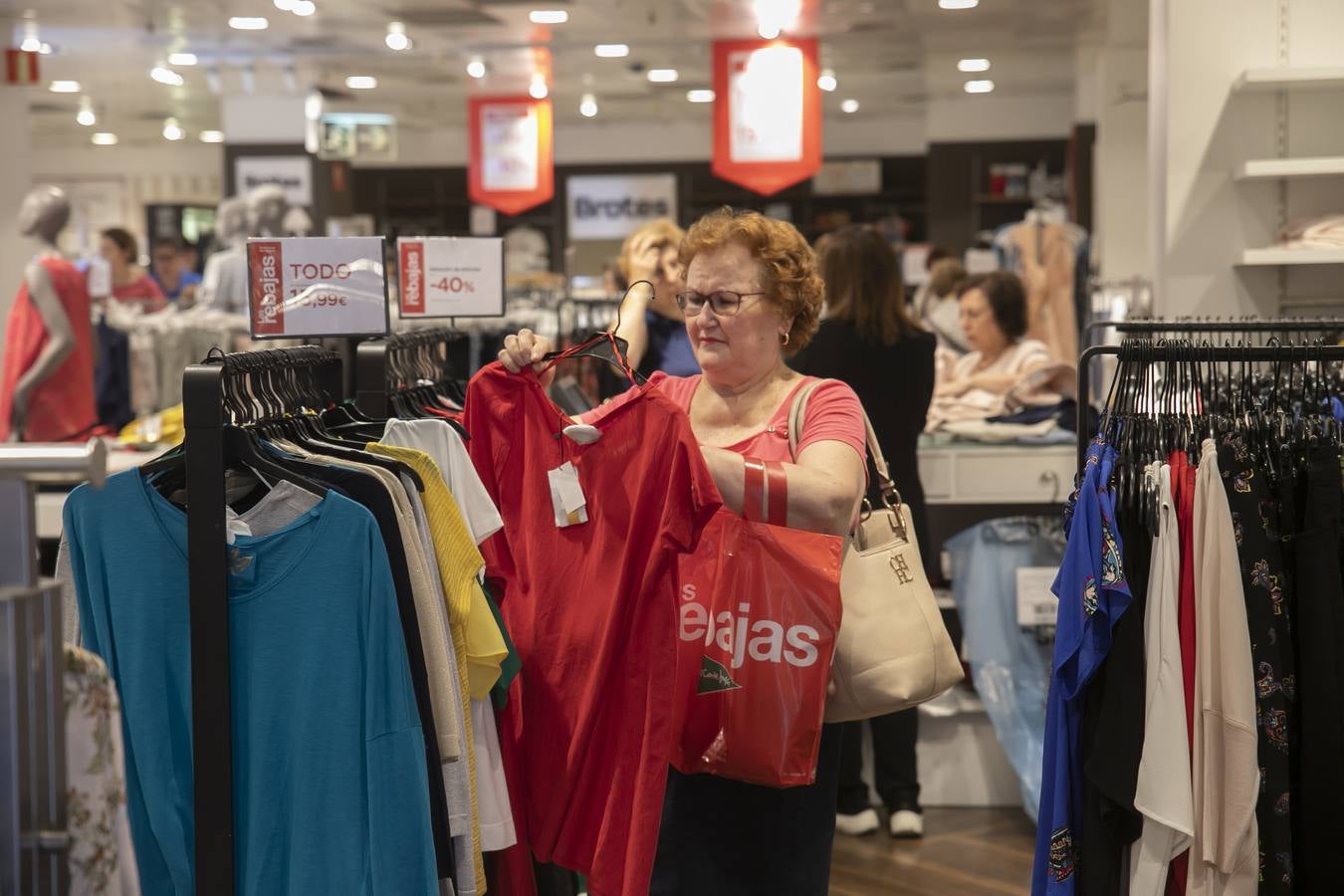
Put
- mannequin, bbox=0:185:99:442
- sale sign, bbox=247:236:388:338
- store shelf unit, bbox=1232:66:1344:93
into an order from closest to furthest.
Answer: sale sign, bbox=247:236:388:338 → store shelf unit, bbox=1232:66:1344:93 → mannequin, bbox=0:185:99:442

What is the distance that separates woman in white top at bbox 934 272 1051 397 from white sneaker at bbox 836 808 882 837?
5.28 ft

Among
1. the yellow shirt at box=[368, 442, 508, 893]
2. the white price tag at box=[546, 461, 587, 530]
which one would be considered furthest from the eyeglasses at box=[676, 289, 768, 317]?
the yellow shirt at box=[368, 442, 508, 893]

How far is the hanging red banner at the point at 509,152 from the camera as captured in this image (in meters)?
11.4

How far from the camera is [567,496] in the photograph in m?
2.17

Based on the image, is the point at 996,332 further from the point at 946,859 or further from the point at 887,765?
the point at 946,859

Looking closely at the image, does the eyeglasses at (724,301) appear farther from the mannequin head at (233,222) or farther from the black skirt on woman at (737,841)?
the mannequin head at (233,222)

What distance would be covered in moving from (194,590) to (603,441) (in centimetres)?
65

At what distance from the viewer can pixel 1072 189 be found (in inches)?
476

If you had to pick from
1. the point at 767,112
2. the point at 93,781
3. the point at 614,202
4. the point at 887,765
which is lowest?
the point at 887,765

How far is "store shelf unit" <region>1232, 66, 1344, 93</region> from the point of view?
4.07m

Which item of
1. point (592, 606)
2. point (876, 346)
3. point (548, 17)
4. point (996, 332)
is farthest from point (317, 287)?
point (548, 17)

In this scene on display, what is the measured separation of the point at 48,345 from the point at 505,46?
5.17 meters

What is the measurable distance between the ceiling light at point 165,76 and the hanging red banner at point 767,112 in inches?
195

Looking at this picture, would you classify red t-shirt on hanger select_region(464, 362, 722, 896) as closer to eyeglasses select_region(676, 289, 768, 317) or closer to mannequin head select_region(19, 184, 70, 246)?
eyeglasses select_region(676, 289, 768, 317)
